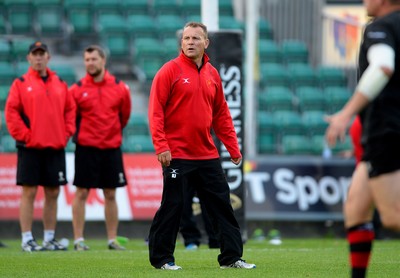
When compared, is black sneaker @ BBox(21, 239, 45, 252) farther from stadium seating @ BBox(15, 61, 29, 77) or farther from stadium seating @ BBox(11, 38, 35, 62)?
stadium seating @ BBox(11, 38, 35, 62)

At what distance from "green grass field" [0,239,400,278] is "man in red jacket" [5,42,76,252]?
538 mm

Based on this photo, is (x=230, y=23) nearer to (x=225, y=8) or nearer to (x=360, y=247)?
(x=225, y=8)

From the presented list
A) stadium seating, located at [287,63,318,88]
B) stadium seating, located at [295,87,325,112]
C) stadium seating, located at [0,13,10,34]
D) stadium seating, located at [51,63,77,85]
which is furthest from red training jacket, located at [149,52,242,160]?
stadium seating, located at [287,63,318,88]

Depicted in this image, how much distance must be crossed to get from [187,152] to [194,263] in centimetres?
129

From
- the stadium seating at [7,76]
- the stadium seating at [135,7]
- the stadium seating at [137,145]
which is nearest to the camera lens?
the stadium seating at [137,145]

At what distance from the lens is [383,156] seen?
6156 millimetres

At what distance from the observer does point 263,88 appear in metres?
21.1

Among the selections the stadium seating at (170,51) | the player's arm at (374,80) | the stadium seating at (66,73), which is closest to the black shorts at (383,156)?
the player's arm at (374,80)

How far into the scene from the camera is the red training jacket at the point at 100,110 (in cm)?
1209

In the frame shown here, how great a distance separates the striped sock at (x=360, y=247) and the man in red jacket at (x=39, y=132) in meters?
5.97

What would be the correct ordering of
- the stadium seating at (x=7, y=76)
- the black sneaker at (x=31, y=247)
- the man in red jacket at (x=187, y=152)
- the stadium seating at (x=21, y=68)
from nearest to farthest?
the man in red jacket at (x=187, y=152) → the black sneaker at (x=31, y=247) → the stadium seating at (x=7, y=76) → the stadium seating at (x=21, y=68)

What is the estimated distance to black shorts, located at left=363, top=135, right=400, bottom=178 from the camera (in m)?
6.13

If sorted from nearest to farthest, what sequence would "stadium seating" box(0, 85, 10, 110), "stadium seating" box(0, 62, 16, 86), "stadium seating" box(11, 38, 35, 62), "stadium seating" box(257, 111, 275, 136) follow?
"stadium seating" box(0, 85, 10, 110) < "stadium seating" box(0, 62, 16, 86) < "stadium seating" box(257, 111, 275, 136) < "stadium seating" box(11, 38, 35, 62)

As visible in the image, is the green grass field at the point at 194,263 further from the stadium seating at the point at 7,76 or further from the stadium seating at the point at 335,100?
the stadium seating at the point at 335,100
